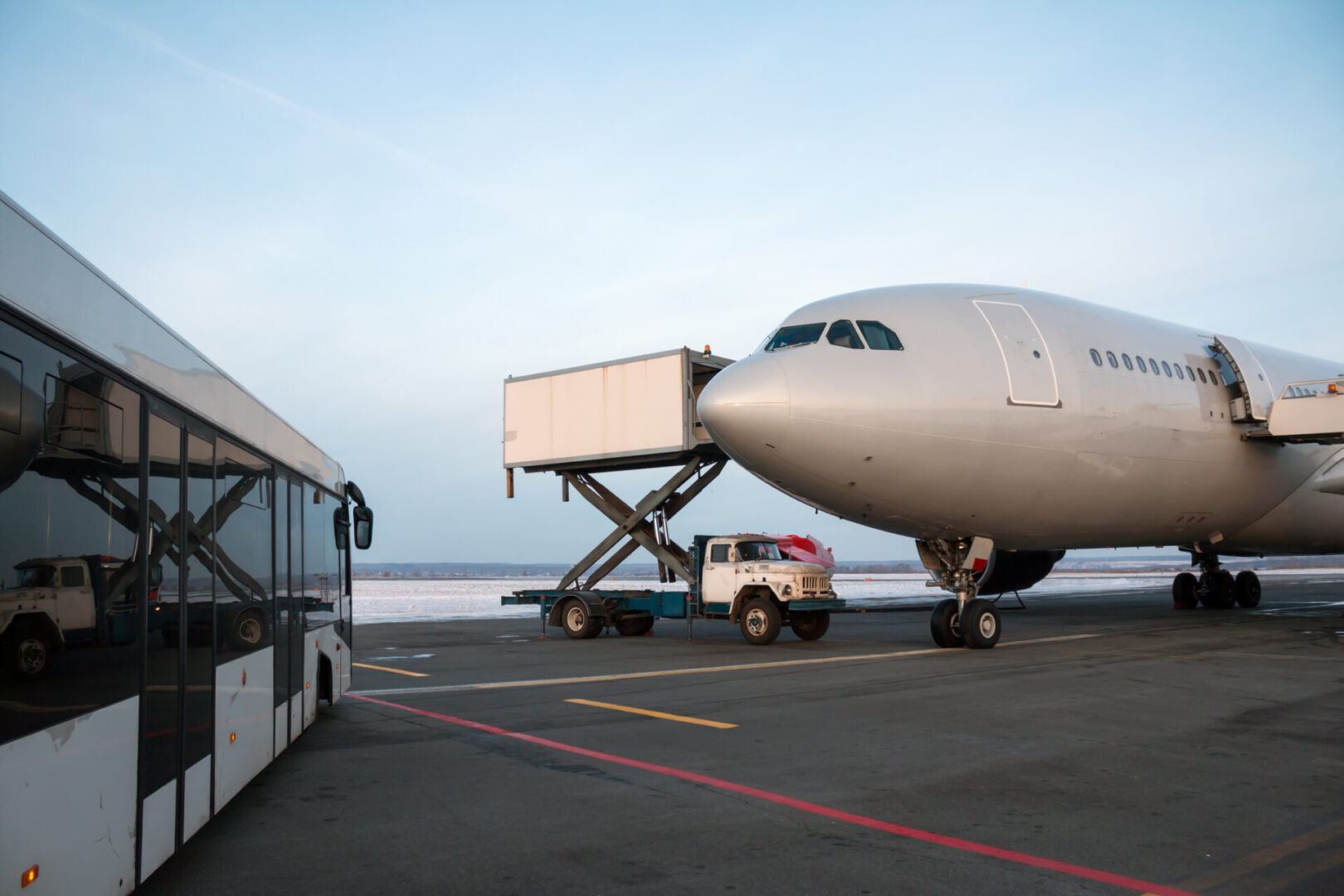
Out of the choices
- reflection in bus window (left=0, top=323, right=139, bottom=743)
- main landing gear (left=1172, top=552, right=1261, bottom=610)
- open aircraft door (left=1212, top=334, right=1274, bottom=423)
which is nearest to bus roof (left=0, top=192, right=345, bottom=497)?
reflection in bus window (left=0, top=323, right=139, bottom=743)

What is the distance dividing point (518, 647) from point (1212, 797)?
42.8ft

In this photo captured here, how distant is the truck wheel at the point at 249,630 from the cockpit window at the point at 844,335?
863 centimetres

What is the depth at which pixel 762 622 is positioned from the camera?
16.8 metres

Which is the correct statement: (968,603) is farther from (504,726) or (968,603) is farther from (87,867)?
(87,867)

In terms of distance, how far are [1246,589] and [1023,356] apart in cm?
1645

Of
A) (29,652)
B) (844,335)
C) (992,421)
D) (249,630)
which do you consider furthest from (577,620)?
(29,652)

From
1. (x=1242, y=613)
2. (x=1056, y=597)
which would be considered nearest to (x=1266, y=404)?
(x=1242, y=613)

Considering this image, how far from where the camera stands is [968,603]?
47.4ft

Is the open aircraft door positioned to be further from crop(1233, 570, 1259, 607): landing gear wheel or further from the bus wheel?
the bus wheel

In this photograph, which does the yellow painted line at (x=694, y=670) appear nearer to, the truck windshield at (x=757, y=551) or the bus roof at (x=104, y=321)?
the truck windshield at (x=757, y=551)

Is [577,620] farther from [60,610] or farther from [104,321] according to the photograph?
[60,610]

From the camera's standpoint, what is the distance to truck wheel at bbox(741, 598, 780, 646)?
16.7 meters

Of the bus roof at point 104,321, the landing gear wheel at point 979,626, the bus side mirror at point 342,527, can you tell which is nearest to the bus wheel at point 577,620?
the landing gear wheel at point 979,626

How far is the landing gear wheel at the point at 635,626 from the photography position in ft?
66.8
